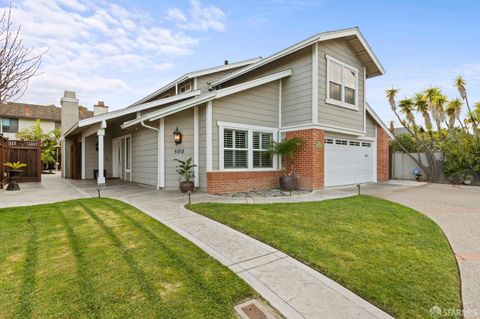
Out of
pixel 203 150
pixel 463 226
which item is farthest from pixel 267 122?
pixel 463 226

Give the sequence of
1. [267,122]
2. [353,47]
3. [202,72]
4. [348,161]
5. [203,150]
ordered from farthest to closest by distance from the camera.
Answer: [202,72] → [348,161] → [353,47] → [267,122] → [203,150]

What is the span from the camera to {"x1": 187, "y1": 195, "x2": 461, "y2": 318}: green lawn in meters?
2.79

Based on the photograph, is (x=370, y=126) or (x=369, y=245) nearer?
(x=369, y=245)

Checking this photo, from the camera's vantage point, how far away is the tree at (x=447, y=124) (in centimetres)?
1312

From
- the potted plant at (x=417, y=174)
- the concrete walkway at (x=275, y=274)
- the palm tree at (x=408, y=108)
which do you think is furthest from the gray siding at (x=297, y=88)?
the potted plant at (x=417, y=174)

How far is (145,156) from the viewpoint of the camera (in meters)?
11.6

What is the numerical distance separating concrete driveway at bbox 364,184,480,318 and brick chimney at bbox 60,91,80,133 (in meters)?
18.9

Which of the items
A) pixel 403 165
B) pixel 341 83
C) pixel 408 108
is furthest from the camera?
pixel 403 165

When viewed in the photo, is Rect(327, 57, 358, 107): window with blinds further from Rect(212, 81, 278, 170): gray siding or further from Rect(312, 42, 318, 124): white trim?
Rect(212, 81, 278, 170): gray siding

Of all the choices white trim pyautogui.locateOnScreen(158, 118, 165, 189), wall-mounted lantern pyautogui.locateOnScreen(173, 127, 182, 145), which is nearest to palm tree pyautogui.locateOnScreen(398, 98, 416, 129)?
wall-mounted lantern pyautogui.locateOnScreen(173, 127, 182, 145)

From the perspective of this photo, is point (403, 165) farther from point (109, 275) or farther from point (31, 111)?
point (31, 111)

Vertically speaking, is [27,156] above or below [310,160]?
above

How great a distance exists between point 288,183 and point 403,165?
11045 mm

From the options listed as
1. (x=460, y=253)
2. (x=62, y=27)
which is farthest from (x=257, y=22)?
(x=460, y=253)
